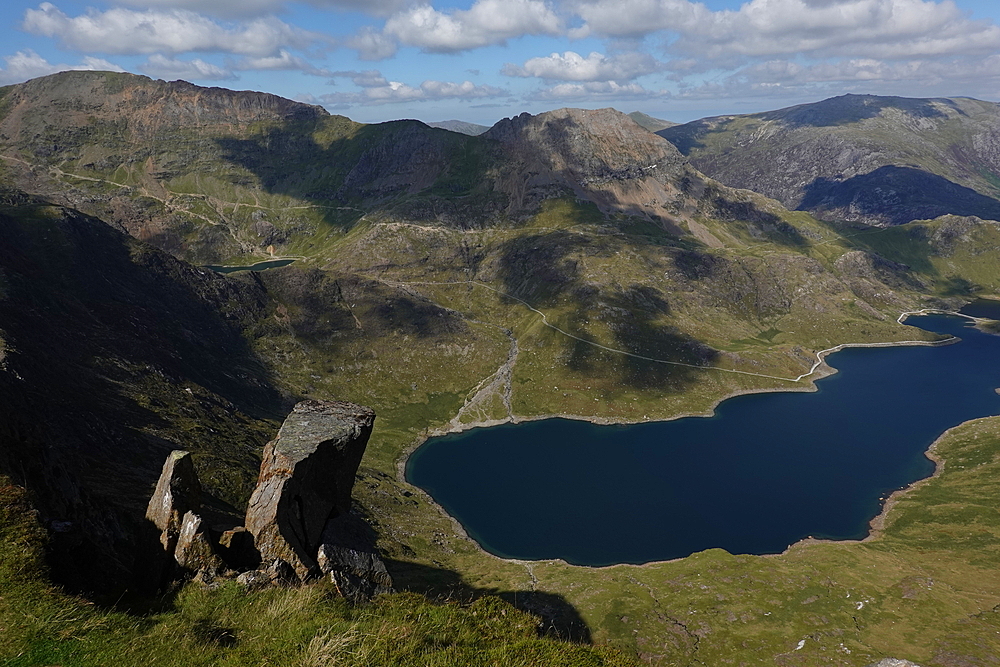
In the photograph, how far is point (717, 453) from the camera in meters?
182

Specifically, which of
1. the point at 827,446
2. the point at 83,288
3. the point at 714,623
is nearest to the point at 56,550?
the point at 714,623

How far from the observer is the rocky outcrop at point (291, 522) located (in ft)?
68.1

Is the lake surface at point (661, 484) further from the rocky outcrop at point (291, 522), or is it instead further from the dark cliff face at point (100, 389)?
the rocky outcrop at point (291, 522)

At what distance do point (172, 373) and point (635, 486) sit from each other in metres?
134

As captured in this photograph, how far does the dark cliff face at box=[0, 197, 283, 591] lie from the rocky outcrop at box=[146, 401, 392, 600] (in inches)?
117

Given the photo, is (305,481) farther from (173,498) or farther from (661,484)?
(661,484)

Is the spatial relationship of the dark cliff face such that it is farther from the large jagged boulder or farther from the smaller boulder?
the large jagged boulder

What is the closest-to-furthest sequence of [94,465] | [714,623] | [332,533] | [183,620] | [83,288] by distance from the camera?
[183,620]
[332,533]
[94,465]
[714,623]
[83,288]

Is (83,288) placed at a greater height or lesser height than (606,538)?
greater

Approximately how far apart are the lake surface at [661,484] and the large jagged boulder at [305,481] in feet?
333

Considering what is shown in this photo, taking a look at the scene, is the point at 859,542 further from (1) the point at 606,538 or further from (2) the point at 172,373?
(2) the point at 172,373

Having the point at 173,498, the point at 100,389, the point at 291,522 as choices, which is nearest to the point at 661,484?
the point at 100,389

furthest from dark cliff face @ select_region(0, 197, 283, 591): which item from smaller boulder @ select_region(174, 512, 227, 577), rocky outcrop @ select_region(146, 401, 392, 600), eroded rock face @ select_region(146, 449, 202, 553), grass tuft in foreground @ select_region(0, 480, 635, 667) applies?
grass tuft in foreground @ select_region(0, 480, 635, 667)

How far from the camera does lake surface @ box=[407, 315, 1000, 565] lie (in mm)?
133000
